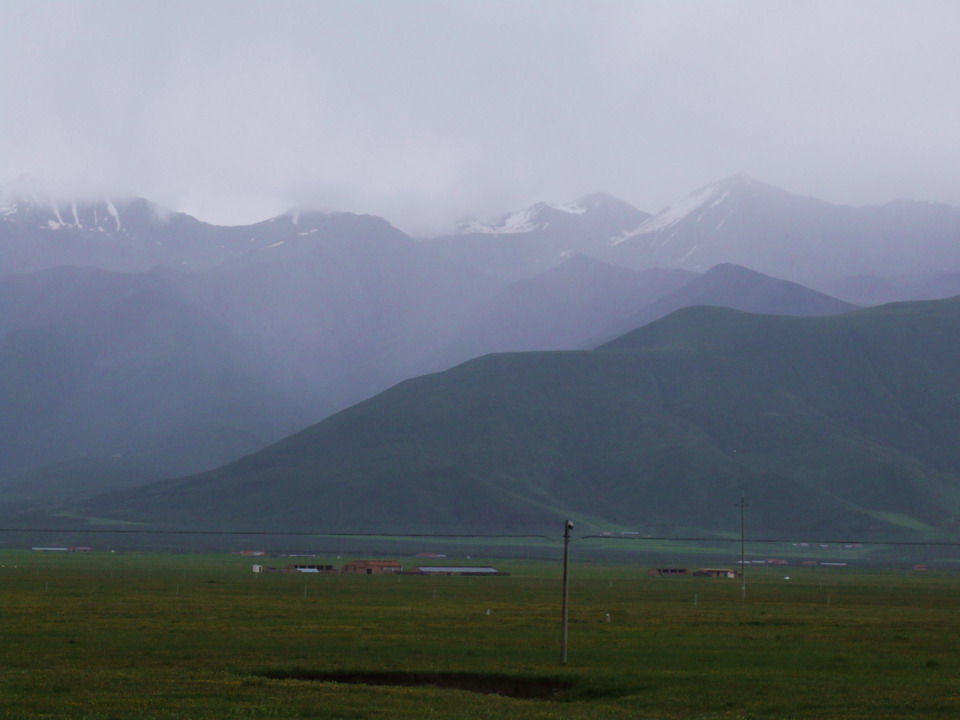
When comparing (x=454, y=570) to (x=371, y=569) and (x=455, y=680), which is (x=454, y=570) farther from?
(x=455, y=680)

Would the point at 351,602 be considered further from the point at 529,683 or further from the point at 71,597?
the point at 529,683

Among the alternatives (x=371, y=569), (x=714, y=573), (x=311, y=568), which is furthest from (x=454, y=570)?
(x=714, y=573)

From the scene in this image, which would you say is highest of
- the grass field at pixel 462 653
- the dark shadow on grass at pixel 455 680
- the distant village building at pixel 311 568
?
the distant village building at pixel 311 568

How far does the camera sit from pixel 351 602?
85.9 meters

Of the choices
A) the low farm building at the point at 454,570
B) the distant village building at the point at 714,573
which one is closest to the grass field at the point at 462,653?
the low farm building at the point at 454,570

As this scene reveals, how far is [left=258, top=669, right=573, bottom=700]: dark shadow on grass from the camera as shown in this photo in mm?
41250

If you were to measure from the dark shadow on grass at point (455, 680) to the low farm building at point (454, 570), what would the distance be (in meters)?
95.7

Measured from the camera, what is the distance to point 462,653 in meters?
50.1

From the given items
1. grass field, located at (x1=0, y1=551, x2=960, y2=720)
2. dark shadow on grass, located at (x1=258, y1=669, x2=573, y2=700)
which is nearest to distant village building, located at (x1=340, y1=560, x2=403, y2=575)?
grass field, located at (x1=0, y1=551, x2=960, y2=720)

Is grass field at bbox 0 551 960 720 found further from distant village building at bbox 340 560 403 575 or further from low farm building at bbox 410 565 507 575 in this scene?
distant village building at bbox 340 560 403 575

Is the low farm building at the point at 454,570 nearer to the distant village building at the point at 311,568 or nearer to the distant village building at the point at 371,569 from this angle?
the distant village building at the point at 371,569

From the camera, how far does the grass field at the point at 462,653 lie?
112 ft

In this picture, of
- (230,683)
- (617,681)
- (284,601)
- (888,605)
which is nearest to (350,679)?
(230,683)

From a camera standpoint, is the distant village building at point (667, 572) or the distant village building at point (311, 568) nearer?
the distant village building at point (311, 568)
